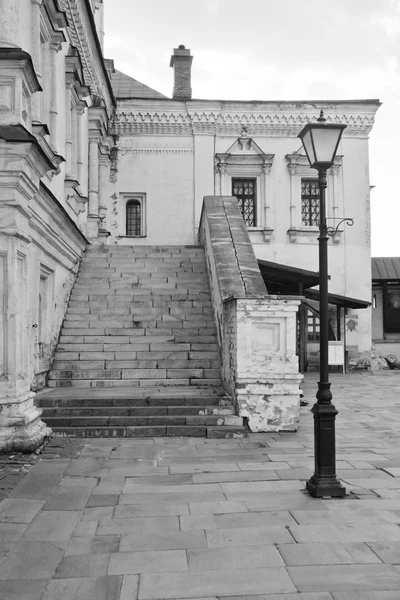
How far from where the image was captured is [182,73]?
2350 centimetres

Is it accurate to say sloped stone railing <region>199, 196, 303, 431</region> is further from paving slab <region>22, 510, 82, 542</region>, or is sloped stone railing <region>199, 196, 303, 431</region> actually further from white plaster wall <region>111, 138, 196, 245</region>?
white plaster wall <region>111, 138, 196, 245</region>

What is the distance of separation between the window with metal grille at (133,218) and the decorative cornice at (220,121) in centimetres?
252

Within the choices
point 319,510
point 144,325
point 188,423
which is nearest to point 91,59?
point 144,325

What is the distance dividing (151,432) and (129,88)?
18.7 metres

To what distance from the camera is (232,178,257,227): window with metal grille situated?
2214cm

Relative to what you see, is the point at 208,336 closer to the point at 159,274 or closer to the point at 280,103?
the point at 159,274

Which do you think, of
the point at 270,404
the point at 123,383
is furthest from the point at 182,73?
the point at 270,404

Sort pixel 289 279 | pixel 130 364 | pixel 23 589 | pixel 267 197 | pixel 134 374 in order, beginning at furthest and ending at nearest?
pixel 267 197 → pixel 289 279 → pixel 130 364 → pixel 134 374 → pixel 23 589

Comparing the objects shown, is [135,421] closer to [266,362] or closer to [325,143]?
[266,362]

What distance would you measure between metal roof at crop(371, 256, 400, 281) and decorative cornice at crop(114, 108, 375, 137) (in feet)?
23.4

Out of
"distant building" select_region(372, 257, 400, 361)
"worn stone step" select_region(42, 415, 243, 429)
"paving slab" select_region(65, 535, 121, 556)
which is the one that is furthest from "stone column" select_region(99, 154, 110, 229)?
"paving slab" select_region(65, 535, 121, 556)

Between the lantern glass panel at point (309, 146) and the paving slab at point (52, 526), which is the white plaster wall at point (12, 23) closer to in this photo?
the lantern glass panel at point (309, 146)

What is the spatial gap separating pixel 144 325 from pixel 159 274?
6.87 ft

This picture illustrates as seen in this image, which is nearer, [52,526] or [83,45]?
[52,526]
